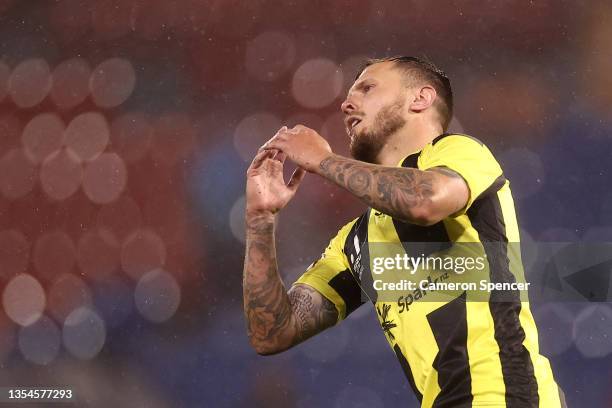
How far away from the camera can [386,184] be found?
6.31 ft

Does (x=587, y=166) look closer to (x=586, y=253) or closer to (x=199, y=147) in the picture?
(x=586, y=253)

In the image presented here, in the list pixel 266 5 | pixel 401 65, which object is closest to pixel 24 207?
pixel 266 5

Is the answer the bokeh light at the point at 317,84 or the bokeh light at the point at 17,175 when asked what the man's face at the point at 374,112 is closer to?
the bokeh light at the point at 317,84

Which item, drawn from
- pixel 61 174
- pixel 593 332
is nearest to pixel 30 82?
pixel 61 174

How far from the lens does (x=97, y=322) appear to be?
4.92 m

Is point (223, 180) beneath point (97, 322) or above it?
above

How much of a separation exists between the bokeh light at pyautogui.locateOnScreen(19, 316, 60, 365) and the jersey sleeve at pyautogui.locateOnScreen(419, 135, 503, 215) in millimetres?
3603

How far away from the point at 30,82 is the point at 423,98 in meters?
3.98

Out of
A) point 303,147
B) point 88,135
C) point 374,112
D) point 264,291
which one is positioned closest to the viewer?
point 303,147

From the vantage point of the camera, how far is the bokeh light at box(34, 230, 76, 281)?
17.0 ft

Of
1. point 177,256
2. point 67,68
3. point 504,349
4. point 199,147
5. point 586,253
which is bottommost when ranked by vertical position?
point 504,349

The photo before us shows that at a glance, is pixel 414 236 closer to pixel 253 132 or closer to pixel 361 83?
pixel 361 83

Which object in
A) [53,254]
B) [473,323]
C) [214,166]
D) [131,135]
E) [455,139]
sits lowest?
[473,323]

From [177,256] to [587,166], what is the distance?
2.59 m
